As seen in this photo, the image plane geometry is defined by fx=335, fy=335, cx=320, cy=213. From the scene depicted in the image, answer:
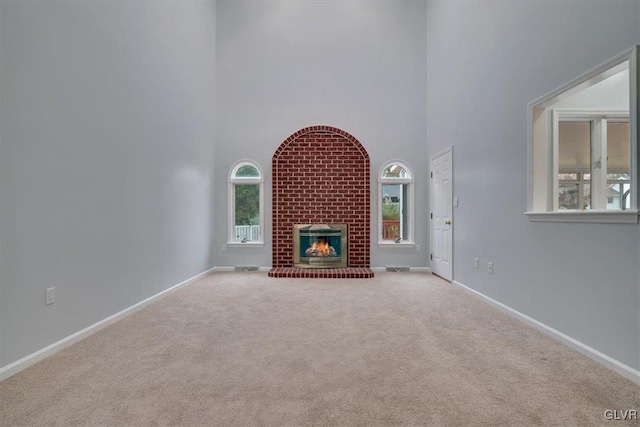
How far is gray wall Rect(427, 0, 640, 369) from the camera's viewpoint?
2.14 metres

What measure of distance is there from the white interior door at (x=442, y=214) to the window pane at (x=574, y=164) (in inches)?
52.5

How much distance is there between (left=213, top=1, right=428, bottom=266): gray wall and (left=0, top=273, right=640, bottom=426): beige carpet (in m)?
2.96

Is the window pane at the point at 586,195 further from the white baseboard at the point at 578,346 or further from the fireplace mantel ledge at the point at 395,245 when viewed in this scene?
the fireplace mantel ledge at the point at 395,245

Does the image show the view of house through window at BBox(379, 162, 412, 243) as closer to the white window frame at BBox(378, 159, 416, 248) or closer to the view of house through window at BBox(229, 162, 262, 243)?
the white window frame at BBox(378, 159, 416, 248)

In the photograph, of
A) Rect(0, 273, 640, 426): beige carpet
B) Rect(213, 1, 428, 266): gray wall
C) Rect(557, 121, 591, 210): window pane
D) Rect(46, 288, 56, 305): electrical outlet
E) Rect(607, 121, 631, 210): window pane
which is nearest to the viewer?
Rect(0, 273, 640, 426): beige carpet

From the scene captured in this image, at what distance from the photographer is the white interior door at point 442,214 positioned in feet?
15.9

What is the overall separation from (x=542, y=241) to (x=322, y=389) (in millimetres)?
2245

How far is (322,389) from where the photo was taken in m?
1.87

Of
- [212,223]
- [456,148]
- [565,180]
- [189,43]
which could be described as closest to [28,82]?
[189,43]

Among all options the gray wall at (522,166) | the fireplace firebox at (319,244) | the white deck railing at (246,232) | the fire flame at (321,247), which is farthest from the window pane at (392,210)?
the white deck railing at (246,232)

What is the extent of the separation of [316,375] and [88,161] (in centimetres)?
246

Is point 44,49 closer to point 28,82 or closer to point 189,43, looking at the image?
point 28,82

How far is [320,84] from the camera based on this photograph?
5.90 metres

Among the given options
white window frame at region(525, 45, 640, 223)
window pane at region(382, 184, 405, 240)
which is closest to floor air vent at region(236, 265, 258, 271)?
window pane at region(382, 184, 405, 240)
